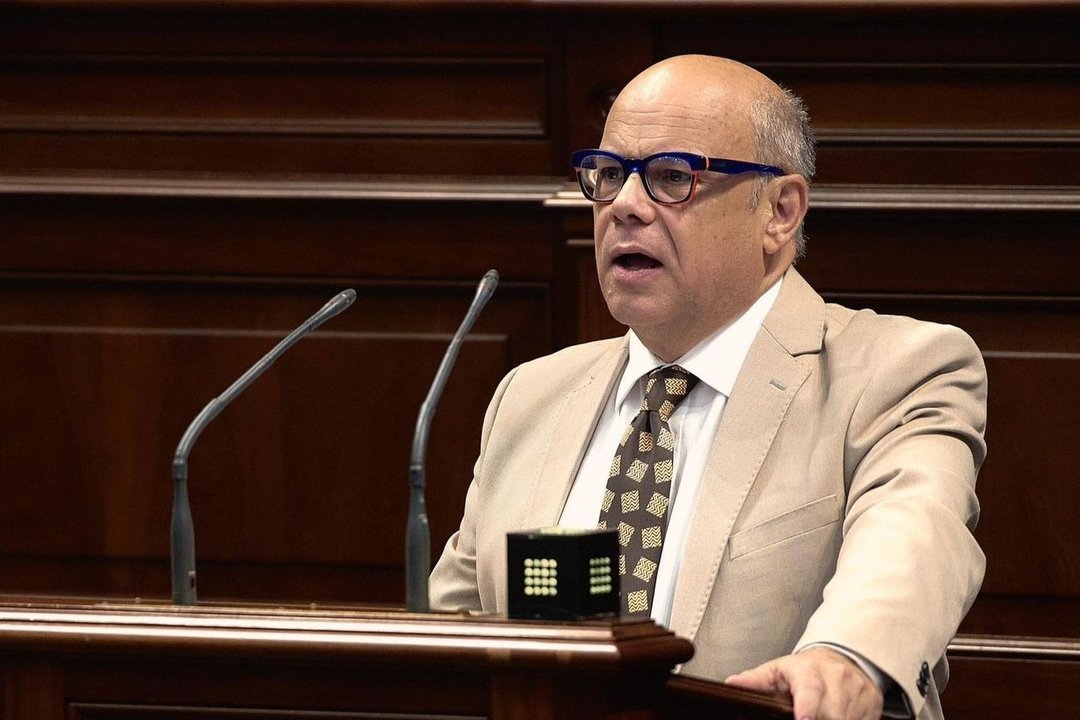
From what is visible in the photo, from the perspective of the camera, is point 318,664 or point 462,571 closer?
point 318,664

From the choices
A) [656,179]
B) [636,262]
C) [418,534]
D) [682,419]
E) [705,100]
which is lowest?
[418,534]

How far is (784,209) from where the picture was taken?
250cm

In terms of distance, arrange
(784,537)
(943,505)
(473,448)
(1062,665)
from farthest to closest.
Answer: (473,448) → (1062,665) → (784,537) → (943,505)

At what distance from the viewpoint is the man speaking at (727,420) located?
6.97 feet

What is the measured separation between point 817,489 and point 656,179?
52 cm

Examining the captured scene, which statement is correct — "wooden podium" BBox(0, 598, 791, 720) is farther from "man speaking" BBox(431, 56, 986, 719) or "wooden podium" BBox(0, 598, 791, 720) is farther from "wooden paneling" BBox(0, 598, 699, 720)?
"man speaking" BBox(431, 56, 986, 719)

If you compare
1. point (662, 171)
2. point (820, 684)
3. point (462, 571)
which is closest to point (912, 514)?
point (820, 684)

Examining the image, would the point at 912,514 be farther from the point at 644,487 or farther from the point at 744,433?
the point at 644,487

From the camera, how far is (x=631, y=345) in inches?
99.2

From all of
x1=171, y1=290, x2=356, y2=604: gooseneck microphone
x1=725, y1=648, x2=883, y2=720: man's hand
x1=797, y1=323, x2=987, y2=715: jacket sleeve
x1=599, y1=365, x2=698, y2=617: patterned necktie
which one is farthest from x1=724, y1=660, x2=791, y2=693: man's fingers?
x1=171, y1=290, x2=356, y2=604: gooseneck microphone

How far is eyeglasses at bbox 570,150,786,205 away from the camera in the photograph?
238 centimetres

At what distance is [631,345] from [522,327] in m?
0.56

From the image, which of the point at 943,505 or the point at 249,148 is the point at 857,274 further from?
the point at 249,148

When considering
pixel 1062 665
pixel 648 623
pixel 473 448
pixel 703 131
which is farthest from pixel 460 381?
pixel 648 623
